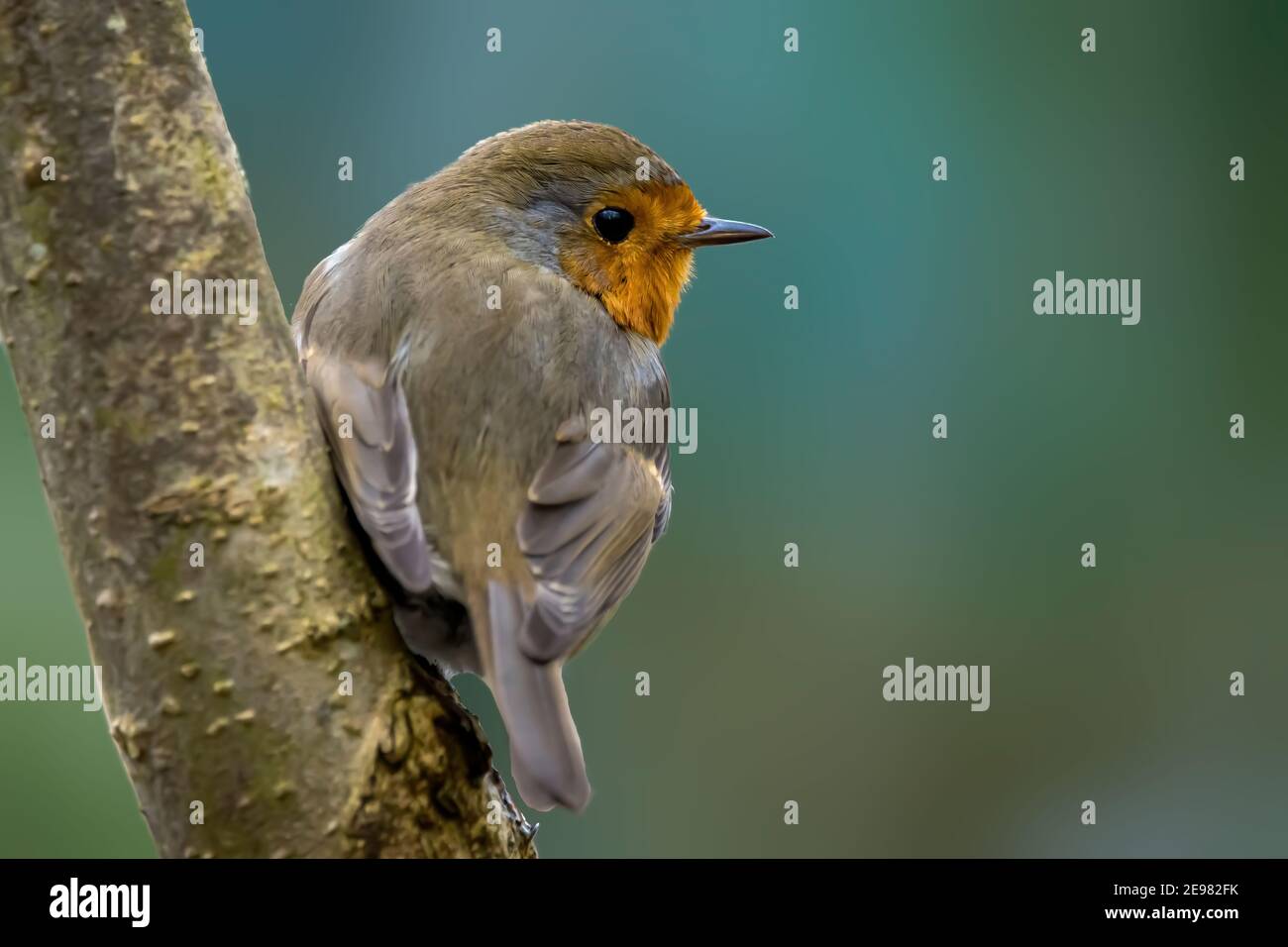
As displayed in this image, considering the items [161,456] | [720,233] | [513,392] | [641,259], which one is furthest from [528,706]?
[720,233]

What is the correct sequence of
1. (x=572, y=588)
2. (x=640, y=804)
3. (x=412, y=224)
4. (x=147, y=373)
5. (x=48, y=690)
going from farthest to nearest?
(x=640, y=804) < (x=48, y=690) < (x=412, y=224) < (x=572, y=588) < (x=147, y=373)

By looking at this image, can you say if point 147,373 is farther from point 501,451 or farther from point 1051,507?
point 1051,507

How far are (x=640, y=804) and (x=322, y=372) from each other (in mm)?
3019

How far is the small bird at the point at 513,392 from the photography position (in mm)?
2482

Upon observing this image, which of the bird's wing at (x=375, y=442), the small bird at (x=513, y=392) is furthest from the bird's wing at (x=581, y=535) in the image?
the bird's wing at (x=375, y=442)

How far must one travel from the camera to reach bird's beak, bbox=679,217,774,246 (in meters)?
3.61

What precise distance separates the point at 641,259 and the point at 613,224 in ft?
0.35

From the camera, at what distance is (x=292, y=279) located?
5.84 metres

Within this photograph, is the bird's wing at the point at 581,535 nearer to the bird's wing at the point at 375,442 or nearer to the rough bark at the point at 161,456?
the bird's wing at the point at 375,442

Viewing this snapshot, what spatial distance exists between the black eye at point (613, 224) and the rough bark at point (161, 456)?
57.4 inches

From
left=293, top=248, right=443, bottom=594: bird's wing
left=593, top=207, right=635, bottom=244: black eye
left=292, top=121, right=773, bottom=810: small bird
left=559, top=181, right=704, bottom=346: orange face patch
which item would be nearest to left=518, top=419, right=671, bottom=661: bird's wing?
left=292, top=121, right=773, bottom=810: small bird

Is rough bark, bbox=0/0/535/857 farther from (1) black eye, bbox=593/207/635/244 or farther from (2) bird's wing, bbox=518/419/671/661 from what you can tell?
(1) black eye, bbox=593/207/635/244

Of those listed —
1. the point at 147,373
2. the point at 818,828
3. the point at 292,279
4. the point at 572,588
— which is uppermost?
the point at 292,279
